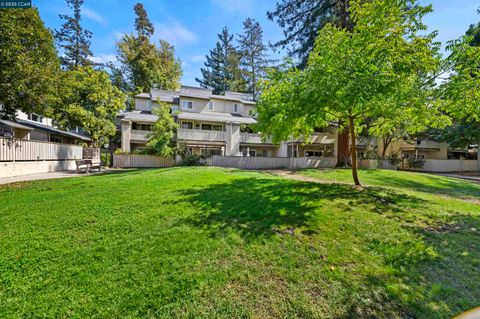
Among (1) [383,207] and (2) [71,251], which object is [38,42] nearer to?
(2) [71,251]

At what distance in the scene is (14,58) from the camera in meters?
10.6

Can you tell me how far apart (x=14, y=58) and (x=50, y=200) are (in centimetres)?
889

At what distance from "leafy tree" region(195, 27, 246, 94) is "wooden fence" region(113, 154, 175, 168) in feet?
94.2

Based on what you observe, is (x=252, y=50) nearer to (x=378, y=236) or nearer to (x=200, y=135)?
(x=200, y=135)

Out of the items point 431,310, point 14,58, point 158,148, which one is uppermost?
point 14,58

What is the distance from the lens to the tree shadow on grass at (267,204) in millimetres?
4965

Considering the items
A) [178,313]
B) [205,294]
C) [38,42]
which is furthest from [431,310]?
[38,42]

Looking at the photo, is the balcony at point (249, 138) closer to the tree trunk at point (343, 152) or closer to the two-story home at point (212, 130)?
the two-story home at point (212, 130)

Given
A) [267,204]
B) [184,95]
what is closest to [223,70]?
[184,95]

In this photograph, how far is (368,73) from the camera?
19.0ft

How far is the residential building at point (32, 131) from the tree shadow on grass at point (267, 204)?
599 inches

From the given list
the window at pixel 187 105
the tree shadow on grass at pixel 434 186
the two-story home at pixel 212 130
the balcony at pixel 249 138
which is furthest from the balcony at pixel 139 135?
the tree shadow on grass at pixel 434 186

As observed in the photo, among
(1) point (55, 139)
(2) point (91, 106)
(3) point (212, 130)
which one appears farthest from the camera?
(3) point (212, 130)

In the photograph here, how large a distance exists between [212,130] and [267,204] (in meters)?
20.0
